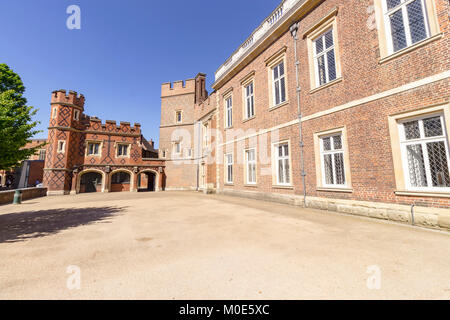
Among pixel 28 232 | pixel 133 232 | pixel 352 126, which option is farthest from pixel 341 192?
pixel 28 232

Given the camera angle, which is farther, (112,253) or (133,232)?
(133,232)

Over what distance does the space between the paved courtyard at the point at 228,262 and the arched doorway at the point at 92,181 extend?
20.4 metres

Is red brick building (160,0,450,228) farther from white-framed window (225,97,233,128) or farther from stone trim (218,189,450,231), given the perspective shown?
white-framed window (225,97,233,128)

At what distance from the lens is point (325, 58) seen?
8.05m

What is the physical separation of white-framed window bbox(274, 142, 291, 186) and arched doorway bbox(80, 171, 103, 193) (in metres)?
21.6

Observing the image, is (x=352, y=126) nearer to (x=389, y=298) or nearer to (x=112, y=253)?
(x=389, y=298)

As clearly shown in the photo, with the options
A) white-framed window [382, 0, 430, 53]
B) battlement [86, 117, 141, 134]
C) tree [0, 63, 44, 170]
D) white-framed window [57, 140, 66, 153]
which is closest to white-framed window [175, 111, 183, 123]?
battlement [86, 117, 141, 134]

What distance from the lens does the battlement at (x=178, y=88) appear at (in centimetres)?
2453

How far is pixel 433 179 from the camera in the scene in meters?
5.18

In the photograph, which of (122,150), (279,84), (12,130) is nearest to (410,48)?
(279,84)

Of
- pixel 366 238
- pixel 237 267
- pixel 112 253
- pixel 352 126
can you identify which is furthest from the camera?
pixel 352 126

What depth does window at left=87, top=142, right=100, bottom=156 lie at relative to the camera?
2248 cm

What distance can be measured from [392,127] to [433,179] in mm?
1668
